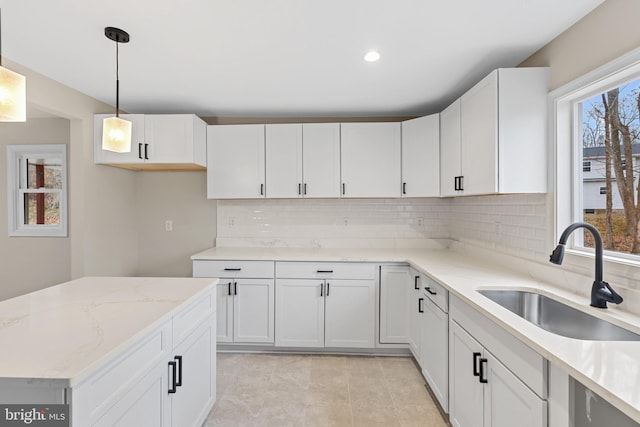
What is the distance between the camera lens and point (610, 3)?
153 centimetres

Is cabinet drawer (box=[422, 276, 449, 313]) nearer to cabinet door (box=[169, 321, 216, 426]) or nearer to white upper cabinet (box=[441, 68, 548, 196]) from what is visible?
white upper cabinet (box=[441, 68, 548, 196])

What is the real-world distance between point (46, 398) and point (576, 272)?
7.74ft

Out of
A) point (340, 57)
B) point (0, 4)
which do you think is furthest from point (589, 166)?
point (0, 4)

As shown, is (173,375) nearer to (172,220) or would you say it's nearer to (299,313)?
(299,313)

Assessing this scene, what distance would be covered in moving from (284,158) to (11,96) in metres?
2.18

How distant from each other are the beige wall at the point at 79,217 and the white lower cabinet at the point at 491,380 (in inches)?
123

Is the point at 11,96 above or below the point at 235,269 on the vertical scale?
above

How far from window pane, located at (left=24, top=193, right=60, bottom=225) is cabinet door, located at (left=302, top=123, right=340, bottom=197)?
9.03ft

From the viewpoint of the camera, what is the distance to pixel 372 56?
211 centimetres

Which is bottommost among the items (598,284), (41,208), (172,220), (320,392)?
(320,392)

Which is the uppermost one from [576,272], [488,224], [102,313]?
[488,224]

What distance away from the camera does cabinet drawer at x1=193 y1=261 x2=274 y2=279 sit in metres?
2.94

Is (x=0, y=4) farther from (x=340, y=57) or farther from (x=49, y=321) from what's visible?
(x=340, y=57)

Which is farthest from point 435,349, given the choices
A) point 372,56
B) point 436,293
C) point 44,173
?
point 44,173
